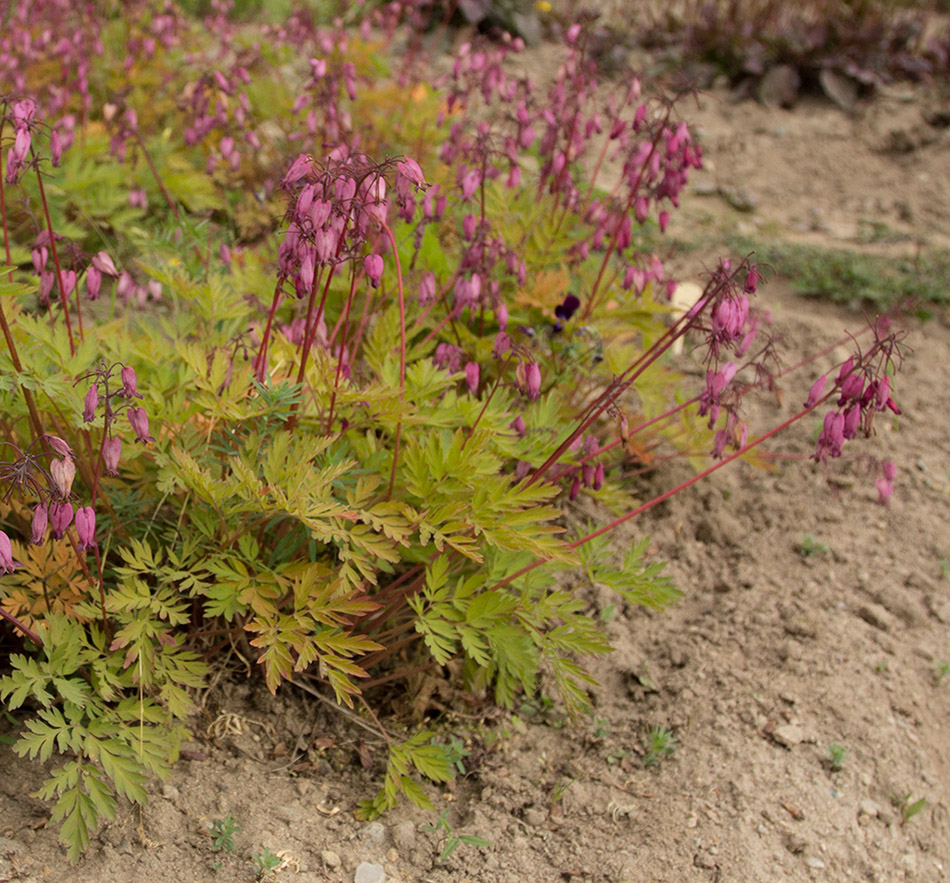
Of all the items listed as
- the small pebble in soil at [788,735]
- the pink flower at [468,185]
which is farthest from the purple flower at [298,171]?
the small pebble in soil at [788,735]

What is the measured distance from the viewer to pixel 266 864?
7.70ft

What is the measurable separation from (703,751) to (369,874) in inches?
43.2

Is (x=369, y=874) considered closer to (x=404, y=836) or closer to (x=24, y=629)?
(x=404, y=836)

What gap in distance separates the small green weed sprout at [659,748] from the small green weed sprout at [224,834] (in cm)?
124

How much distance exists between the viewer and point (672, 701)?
3.11 meters

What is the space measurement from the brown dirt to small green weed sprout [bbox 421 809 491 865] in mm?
27

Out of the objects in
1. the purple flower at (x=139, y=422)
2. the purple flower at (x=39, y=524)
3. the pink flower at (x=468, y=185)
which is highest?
the pink flower at (x=468, y=185)

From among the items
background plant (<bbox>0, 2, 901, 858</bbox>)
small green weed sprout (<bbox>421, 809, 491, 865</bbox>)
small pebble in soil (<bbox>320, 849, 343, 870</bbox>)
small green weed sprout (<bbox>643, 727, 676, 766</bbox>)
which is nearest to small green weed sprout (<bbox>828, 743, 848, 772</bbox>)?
small green weed sprout (<bbox>643, 727, 676, 766</bbox>)

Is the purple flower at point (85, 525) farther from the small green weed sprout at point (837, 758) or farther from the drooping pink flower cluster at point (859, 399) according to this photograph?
the small green weed sprout at point (837, 758)

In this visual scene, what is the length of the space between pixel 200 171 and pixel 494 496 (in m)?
3.96

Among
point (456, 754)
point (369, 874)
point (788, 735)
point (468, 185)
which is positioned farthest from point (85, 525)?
point (788, 735)

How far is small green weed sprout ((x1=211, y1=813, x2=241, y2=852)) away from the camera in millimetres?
2404

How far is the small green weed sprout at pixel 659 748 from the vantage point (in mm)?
2896

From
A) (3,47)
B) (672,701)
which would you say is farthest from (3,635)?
(3,47)
